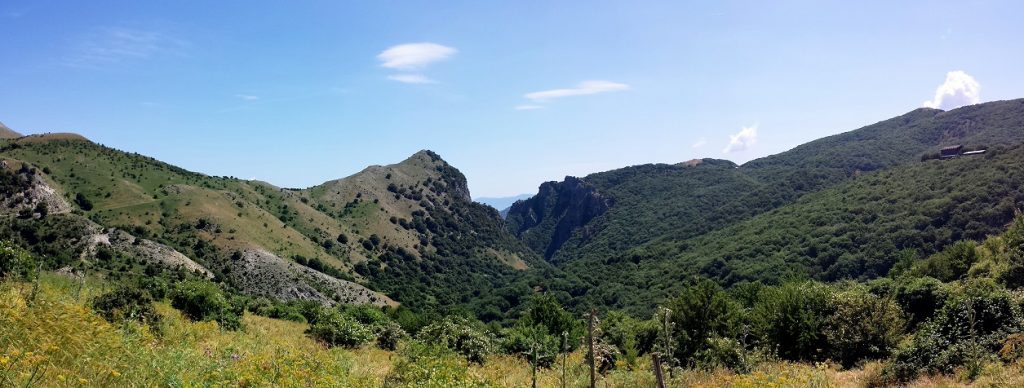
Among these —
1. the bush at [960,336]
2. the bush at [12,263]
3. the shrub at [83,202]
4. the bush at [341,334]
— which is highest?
the shrub at [83,202]

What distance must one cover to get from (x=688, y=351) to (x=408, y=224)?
4729 inches

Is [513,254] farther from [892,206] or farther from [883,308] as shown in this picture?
[883,308]

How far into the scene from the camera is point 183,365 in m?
7.19

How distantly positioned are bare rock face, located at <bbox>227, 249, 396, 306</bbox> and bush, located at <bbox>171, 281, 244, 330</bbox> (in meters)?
46.4

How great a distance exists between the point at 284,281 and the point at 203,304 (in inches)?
2082

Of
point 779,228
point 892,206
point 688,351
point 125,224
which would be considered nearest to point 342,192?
point 125,224

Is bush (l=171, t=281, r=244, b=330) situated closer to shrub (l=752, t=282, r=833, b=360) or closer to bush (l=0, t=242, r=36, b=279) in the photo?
bush (l=0, t=242, r=36, b=279)

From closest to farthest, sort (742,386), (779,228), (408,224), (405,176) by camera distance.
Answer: (742,386)
(779,228)
(408,224)
(405,176)

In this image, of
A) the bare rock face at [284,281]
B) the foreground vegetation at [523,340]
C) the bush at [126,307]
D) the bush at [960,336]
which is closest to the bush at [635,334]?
the foreground vegetation at [523,340]

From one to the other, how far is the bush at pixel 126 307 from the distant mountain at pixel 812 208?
24.6 m

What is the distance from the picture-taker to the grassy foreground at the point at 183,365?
5806mm

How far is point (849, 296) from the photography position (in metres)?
15.5

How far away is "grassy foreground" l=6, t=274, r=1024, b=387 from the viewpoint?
5806 mm

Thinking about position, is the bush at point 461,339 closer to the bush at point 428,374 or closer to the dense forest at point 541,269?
the dense forest at point 541,269
